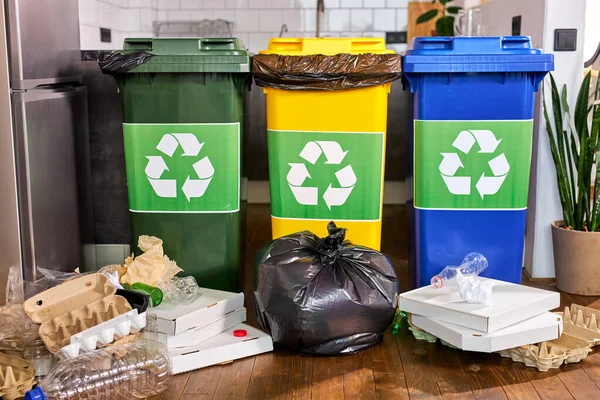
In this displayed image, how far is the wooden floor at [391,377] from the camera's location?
7.54ft

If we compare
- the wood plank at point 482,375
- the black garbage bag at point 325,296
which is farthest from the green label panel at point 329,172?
the wood plank at point 482,375

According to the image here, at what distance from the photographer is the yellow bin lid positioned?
2.94 m

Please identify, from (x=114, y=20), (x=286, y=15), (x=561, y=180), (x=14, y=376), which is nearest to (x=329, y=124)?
(x=561, y=180)

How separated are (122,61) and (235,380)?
1.28m

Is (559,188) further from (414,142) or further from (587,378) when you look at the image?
(587,378)

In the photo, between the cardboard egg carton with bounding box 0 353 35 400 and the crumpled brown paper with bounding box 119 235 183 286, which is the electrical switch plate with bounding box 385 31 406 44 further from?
the cardboard egg carton with bounding box 0 353 35 400

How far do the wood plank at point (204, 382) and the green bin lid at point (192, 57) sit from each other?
1110 millimetres

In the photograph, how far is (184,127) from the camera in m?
2.95

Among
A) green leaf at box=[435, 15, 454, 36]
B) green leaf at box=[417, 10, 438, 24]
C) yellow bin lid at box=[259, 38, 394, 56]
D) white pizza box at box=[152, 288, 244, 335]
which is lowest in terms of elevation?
white pizza box at box=[152, 288, 244, 335]

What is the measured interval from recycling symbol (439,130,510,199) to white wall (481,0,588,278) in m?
0.51

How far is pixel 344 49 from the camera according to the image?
2.94 meters

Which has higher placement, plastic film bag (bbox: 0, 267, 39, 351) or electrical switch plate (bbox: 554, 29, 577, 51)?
electrical switch plate (bbox: 554, 29, 577, 51)

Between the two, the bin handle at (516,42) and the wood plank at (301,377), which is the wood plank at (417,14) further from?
the wood plank at (301,377)

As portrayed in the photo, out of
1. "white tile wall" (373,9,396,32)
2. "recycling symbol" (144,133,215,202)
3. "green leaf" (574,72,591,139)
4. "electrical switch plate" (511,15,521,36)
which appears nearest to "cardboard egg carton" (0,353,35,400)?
"recycling symbol" (144,133,215,202)
